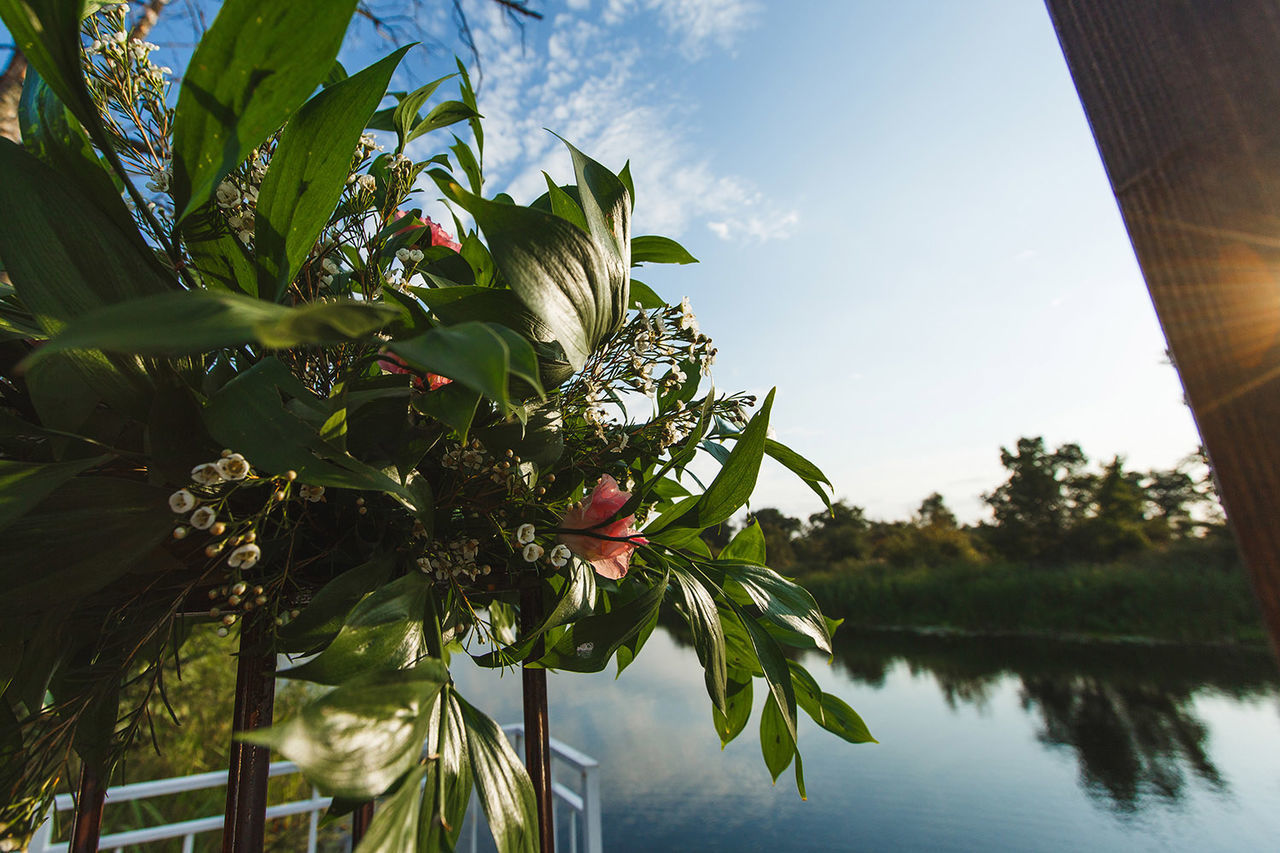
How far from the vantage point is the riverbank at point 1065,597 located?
5805 millimetres

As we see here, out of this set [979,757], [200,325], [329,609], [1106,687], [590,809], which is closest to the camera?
[200,325]

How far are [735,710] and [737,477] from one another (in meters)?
0.16

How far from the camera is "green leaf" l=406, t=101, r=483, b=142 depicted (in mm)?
341

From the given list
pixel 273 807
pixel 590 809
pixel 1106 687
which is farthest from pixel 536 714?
pixel 1106 687

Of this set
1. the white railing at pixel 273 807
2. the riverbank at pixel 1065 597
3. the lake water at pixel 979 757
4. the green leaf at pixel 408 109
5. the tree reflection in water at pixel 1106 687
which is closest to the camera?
the green leaf at pixel 408 109

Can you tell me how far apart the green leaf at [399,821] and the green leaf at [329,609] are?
3.0 inches

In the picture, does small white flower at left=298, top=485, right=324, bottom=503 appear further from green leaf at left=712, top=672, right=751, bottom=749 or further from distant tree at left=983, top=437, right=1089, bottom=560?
distant tree at left=983, top=437, right=1089, bottom=560

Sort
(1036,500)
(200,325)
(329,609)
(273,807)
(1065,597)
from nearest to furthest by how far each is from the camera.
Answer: (200,325)
(329,609)
(273,807)
(1065,597)
(1036,500)

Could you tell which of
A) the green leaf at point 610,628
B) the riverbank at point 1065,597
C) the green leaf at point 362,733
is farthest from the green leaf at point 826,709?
the riverbank at point 1065,597

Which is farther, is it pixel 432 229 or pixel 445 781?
pixel 432 229

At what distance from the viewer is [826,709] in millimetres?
346

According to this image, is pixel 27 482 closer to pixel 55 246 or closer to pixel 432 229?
pixel 55 246

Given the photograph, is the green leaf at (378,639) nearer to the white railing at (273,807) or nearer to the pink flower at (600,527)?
the pink flower at (600,527)

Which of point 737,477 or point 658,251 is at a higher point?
point 658,251
